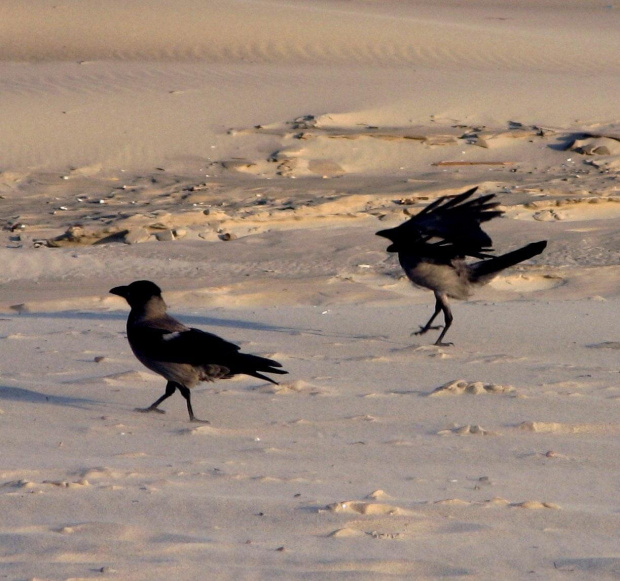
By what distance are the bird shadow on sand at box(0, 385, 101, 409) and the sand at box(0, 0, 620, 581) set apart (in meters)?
0.02

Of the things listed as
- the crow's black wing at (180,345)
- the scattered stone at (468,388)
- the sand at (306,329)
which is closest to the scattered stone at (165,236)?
the sand at (306,329)

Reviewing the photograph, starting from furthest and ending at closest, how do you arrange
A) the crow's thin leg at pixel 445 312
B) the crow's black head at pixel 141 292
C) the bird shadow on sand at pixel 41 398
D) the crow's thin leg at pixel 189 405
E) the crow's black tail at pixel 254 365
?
the crow's thin leg at pixel 445 312 → the crow's black head at pixel 141 292 → the bird shadow on sand at pixel 41 398 → the crow's thin leg at pixel 189 405 → the crow's black tail at pixel 254 365

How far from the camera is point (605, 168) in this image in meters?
15.4

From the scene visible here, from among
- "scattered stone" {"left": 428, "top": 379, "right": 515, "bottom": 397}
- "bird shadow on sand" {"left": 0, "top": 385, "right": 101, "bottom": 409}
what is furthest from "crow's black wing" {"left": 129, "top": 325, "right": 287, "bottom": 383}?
"scattered stone" {"left": 428, "top": 379, "right": 515, "bottom": 397}

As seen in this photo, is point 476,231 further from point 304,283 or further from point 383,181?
point 383,181

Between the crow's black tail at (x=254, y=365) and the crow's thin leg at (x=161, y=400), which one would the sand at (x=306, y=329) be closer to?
the crow's thin leg at (x=161, y=400)

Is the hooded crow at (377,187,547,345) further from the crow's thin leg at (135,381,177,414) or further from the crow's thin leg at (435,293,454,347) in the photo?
the crow's thin leg at (135,381,177,414)

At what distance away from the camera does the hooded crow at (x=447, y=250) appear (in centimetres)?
789

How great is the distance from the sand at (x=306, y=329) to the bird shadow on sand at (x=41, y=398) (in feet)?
0.08

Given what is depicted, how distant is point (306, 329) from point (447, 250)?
113 centimetres

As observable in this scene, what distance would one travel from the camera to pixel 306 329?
26.2ft

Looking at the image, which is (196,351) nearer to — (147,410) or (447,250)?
(147,410)

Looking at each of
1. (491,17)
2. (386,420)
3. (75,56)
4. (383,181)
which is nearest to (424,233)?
(386,420)

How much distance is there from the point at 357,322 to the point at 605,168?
324 inches
